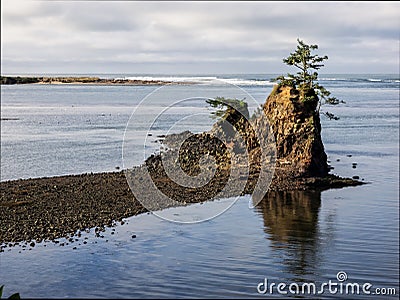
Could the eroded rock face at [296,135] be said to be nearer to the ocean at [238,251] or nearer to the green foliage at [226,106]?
the ocean at [238,251]

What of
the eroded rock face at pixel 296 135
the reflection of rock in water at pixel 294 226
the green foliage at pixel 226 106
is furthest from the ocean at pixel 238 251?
the green foliage at pixel 226 106

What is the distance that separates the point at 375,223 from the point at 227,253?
5704 millimetres

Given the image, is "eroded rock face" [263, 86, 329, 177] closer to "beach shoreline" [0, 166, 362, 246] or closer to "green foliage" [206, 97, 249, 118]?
"beach shoreline" [0, 166, 362, 246]

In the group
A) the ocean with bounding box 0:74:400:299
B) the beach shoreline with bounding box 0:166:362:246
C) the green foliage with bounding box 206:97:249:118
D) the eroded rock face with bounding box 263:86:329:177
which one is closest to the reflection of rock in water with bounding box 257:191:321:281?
the ocean with bounding box 0:74:400:299

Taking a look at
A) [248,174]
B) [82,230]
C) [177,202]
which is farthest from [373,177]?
[82,230]

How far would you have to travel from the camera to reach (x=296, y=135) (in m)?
29.3

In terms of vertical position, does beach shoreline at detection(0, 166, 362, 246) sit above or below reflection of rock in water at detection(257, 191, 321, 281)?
above

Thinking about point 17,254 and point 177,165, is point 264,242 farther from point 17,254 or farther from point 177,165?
point 177,165

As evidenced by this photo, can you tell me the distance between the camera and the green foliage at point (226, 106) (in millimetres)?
32688

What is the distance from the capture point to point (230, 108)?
1293 inches

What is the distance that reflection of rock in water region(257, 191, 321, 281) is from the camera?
16844mm

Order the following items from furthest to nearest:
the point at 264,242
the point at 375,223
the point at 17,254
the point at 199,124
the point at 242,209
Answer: the point at 199,124, the point at 242,209, the point at 375,223, the point at 264,242, the point at 17,254

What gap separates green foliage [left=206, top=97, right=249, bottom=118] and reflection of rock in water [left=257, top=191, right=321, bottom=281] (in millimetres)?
7617

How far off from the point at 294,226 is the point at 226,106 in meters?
13.1
